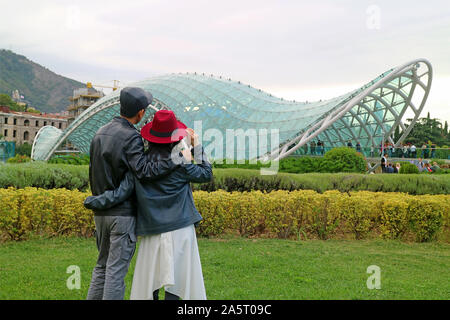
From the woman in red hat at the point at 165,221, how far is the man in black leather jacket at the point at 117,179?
8 cm

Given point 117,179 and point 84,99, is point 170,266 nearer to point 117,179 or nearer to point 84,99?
point 117,179

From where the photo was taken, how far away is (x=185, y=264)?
2998 millimetres

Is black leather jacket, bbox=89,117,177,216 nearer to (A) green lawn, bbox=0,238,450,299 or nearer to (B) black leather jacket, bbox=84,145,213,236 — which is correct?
(B) black leather jacket, bbox=84,145,213,236

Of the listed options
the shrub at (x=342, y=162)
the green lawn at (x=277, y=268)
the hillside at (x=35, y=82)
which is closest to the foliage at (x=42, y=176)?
the green lawn at (x=277, y=268)

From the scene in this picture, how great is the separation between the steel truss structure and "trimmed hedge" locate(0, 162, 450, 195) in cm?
1162

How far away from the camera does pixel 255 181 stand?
8586 millimetres

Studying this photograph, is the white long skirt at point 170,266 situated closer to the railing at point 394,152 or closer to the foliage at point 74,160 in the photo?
the foliage at point 74,160

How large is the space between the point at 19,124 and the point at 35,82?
154 feet

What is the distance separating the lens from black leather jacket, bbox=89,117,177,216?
2975 mm

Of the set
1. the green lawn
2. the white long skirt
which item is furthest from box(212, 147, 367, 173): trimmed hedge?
the white long skirt

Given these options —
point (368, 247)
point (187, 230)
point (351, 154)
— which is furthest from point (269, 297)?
point (351, 154)

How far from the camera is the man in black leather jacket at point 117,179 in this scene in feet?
9.73

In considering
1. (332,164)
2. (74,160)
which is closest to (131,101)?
(332,164)

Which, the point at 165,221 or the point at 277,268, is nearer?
the point at 165,221
